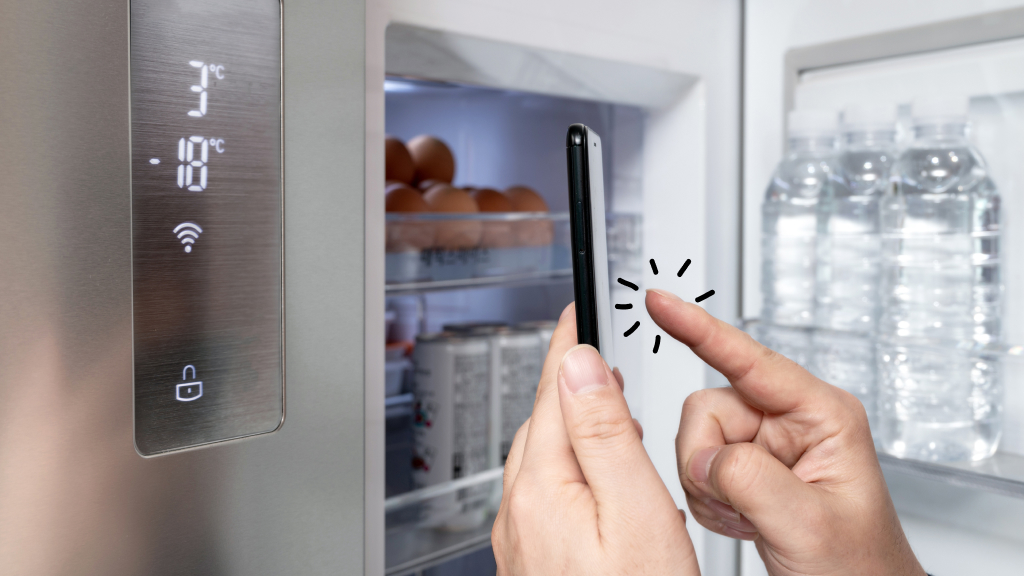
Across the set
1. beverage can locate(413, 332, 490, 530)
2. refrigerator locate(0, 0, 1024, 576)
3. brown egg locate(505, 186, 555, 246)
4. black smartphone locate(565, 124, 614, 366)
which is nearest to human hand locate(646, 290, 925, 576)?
black smartphone locate(565, 124, 614, 366)

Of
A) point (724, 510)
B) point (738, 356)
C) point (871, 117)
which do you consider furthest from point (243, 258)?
point (871, 117)

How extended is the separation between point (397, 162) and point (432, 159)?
0.08 meters

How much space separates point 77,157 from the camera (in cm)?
35

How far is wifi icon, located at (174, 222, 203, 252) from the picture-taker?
0.40 m

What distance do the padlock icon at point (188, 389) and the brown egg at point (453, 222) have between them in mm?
509

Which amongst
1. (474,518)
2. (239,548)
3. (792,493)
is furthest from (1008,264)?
(239,548)

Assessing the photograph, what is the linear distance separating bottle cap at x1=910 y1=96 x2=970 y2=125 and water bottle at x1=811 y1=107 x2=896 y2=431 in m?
0.06

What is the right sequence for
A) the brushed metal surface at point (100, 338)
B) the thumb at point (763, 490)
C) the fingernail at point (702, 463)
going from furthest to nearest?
the fingernail at point (702, 463) → the thumb at point (763, 490) → the brushed metal surface at point (100, 338)

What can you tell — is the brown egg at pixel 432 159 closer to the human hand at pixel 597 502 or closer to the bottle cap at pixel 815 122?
the bottle cap at pixel 815 122

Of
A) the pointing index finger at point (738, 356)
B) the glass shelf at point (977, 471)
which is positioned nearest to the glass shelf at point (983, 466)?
the glass shelf at point (977, 471)

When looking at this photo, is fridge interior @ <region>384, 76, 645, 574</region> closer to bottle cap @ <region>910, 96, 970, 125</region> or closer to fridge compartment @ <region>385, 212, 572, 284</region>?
fridge compartment @ <region>385, 212, 572, 284</region>

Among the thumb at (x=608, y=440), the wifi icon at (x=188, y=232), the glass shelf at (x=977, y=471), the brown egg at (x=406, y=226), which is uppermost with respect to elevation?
the brown egg at (x=406, y=226)

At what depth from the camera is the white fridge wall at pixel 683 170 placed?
783 mm

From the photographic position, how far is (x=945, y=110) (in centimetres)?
73
